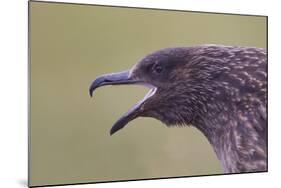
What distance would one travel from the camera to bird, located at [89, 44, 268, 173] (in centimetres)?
257

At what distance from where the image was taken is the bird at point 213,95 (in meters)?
2.57

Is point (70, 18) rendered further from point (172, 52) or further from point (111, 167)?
point (111, 167)

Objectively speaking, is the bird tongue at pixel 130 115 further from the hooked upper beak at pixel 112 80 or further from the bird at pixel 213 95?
the hooked upper beak at pixel 112 80

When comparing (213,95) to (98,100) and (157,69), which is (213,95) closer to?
(157,69)

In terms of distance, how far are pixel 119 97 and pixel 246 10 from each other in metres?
0.98

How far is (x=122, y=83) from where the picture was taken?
252 centimetres

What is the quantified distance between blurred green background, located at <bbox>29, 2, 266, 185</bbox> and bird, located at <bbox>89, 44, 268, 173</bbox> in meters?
0.04

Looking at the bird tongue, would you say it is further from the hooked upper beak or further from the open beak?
the hooked upper beak

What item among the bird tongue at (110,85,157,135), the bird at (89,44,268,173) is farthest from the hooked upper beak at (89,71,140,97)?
the bird tongue at (110,85,157,135)

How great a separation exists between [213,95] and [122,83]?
0.56 m

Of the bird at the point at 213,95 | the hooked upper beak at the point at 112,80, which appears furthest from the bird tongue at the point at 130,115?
the hooked upper beak at the point at 112,80

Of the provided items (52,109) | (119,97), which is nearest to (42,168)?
(52,109)

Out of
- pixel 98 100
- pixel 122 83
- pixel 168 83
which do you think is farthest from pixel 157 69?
pixel 98 100

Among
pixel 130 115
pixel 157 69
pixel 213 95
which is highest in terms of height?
pixel 157 69
